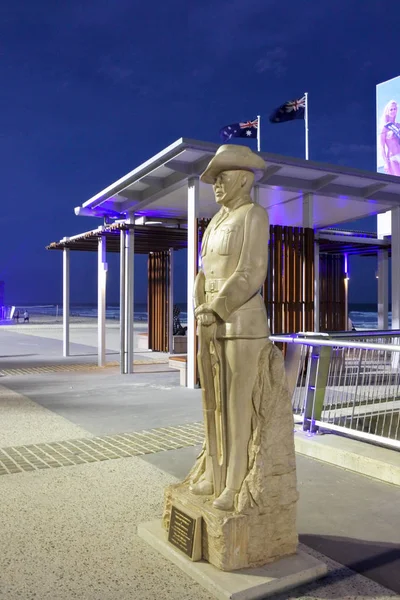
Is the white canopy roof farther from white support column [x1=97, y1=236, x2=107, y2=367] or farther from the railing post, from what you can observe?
the railing post

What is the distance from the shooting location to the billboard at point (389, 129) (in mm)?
→ 19266

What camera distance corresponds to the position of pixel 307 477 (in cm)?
495

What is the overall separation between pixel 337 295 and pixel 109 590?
14.3m

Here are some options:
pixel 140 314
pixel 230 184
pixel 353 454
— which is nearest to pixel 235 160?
pixel 230 184

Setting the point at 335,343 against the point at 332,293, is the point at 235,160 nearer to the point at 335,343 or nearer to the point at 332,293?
the point at 335,343

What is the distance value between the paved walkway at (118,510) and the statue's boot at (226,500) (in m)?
0.44

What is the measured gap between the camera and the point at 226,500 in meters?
3.18

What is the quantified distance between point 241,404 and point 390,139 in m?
18.6

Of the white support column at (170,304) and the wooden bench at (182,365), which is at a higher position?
the white support column at (170,304)

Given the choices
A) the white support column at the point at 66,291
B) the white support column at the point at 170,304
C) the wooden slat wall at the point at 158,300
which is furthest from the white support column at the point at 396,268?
the white support column at the point at 66,291

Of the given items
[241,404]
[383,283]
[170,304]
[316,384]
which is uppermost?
[383,283]

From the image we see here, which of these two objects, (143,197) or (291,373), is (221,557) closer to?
(291,373)

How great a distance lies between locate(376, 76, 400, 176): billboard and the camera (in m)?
19.3

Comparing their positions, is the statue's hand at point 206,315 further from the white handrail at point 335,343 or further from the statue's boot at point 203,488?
the white handrail at point 335,343
